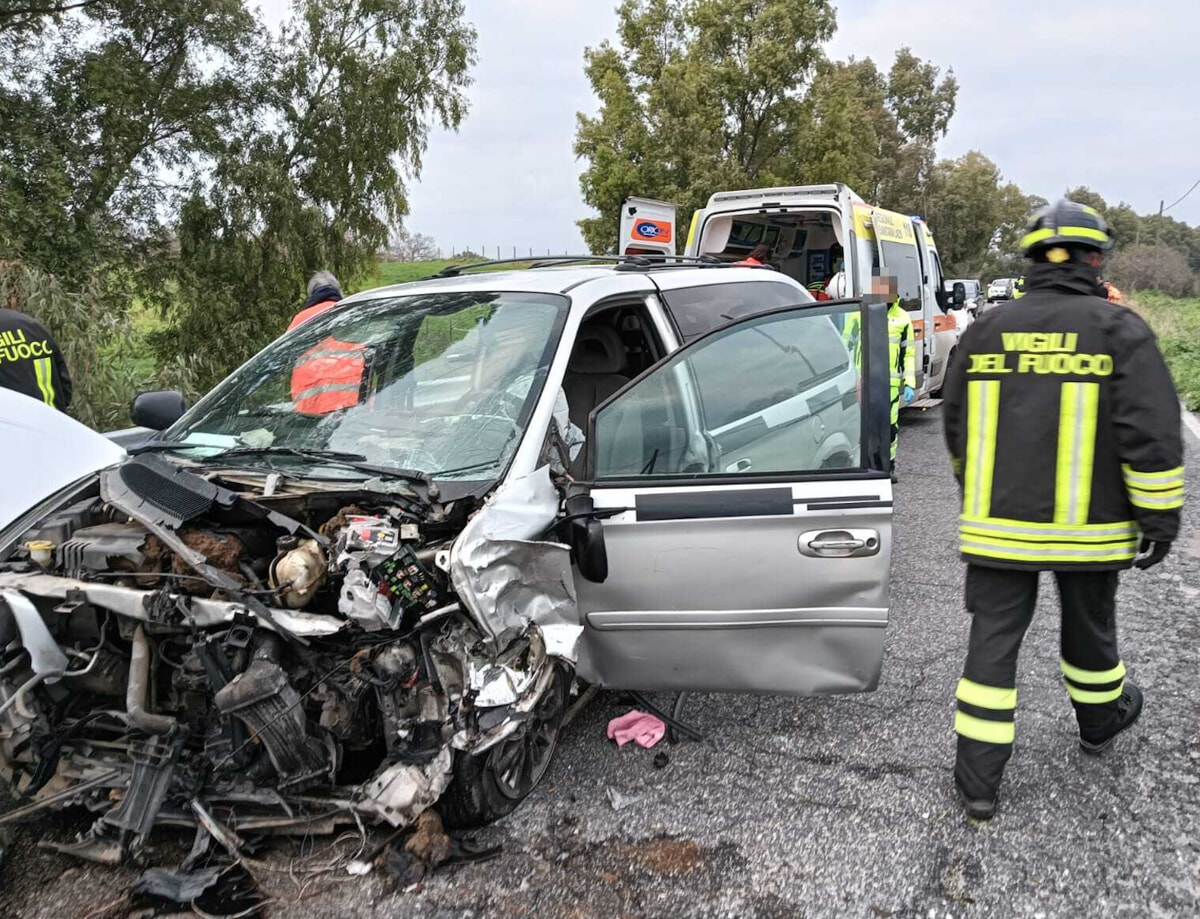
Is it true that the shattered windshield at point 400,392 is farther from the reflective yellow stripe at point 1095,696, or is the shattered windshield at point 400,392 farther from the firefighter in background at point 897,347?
the firefighter in background at point 897,347

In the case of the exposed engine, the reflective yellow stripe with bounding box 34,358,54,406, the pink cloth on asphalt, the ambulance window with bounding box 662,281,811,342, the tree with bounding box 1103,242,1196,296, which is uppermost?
the ambulance window with bounding box 662,281,811,342

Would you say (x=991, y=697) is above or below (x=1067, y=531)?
below

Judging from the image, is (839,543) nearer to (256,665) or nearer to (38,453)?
Result: (256,665)

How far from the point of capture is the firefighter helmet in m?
2.88

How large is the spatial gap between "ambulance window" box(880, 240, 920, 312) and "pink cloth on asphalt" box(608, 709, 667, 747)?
6.90 meters

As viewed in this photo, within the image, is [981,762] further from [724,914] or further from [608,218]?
[608,218]

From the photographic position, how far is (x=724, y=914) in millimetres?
2549

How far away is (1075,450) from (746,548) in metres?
1.08

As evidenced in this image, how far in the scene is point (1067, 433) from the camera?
112 inches

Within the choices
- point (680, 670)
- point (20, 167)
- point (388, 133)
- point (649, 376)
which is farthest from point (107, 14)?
point (680, 670)

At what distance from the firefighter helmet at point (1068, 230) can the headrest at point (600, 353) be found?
6.03 ft

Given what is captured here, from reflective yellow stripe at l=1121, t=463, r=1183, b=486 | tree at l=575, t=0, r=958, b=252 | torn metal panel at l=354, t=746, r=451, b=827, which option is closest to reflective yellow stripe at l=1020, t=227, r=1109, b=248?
reflective yellow stripe at l=1121, t=463, r=1183, b=486

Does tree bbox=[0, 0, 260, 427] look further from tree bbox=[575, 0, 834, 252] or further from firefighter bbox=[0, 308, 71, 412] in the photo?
tree bbox=[575, 0, 834, 252]

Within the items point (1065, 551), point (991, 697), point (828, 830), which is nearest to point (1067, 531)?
point (1065, 551)
